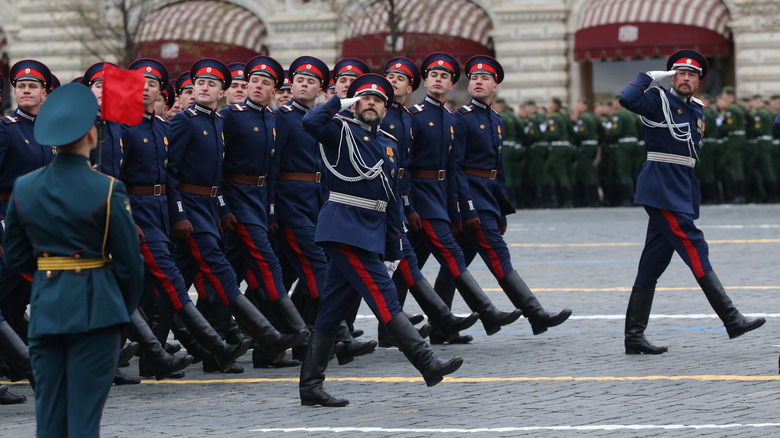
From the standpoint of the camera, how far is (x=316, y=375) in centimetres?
777

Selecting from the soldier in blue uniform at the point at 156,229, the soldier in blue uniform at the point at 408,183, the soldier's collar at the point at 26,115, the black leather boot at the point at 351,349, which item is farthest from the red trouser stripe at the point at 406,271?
the soldier's collar at the point at 26,115

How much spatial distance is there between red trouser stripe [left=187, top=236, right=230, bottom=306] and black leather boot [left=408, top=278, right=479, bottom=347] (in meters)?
1.23

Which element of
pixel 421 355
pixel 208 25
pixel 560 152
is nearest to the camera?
pixel 421 355

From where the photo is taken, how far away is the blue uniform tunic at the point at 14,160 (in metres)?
8.60

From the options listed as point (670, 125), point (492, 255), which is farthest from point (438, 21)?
point (670, 125)

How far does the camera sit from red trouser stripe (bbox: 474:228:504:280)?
1002cm

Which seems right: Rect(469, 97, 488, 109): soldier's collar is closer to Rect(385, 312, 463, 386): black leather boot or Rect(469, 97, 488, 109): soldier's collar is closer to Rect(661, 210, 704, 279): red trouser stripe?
Rect(661, 210, 704, 279): red trouser stripe

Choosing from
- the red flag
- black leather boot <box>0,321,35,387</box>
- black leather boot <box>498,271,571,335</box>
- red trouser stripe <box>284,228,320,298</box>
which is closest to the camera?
the red flag

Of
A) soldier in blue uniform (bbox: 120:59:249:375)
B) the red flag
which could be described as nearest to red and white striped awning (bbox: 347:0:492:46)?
soldier in blue uniform (bbox: 120:59:249:375)

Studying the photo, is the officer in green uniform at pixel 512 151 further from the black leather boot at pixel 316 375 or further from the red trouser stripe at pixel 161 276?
the black leather boot at pixel 316 375

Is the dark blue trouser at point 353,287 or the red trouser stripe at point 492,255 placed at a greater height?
the dark blue trouser at point 353,287

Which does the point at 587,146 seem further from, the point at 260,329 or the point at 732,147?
the point at 260,329

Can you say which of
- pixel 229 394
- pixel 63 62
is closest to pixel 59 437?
pixel 229 394

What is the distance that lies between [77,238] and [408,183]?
4395 millimetres
